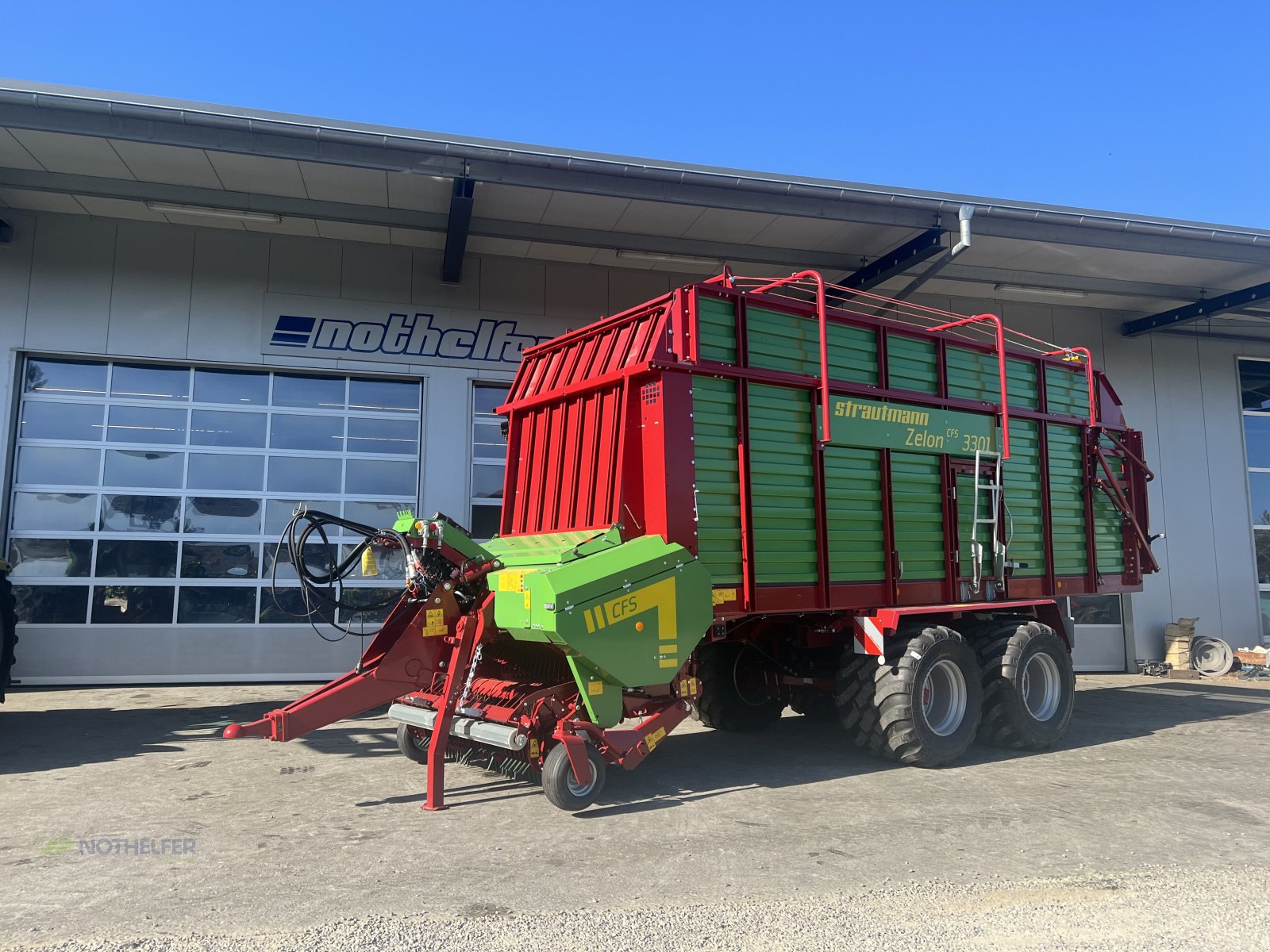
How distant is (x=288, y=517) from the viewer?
11.8m

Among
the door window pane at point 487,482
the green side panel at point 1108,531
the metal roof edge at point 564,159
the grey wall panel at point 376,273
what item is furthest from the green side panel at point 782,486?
the grey wall panel at point 376,273

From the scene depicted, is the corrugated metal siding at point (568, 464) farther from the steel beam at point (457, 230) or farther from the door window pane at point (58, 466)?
the door window pane at point (58, 466)

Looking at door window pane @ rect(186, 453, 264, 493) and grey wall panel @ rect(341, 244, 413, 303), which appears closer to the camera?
door window pane @ rect(186, 453, 264, 493)

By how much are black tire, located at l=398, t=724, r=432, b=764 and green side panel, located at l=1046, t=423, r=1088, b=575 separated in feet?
20.2

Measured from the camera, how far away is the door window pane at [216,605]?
449 inches

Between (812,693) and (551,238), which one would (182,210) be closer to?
(551,238)

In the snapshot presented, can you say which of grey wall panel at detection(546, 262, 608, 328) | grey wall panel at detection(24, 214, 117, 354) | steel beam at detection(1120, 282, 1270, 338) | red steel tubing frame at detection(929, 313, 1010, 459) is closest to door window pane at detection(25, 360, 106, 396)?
grey wall panel at detection(24, 214, 117, 354)

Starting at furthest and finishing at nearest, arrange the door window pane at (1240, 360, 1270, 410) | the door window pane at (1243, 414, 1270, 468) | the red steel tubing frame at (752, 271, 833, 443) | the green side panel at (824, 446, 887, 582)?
the door window pane at (1240, 360, 1270, 410), the door window pane at (1243, 414, 1270, 468), the green side panel at (824, 446, 887, 582), the red steel tubing frame at (752, 271, 833, 443)

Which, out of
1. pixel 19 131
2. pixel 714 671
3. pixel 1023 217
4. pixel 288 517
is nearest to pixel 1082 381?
pixel 1023 217

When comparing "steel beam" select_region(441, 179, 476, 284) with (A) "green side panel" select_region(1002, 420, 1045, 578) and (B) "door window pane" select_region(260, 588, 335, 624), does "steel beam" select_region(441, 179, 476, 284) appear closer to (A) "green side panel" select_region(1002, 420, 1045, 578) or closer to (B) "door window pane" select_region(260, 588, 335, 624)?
(B) "door window pane" select_region(260, 588, 335, 624)

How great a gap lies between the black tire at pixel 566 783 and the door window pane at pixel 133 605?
7.69 meters

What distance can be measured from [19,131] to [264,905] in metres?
9.25

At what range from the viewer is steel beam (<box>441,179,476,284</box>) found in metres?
10.6

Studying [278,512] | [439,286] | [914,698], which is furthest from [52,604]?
[914,698]
